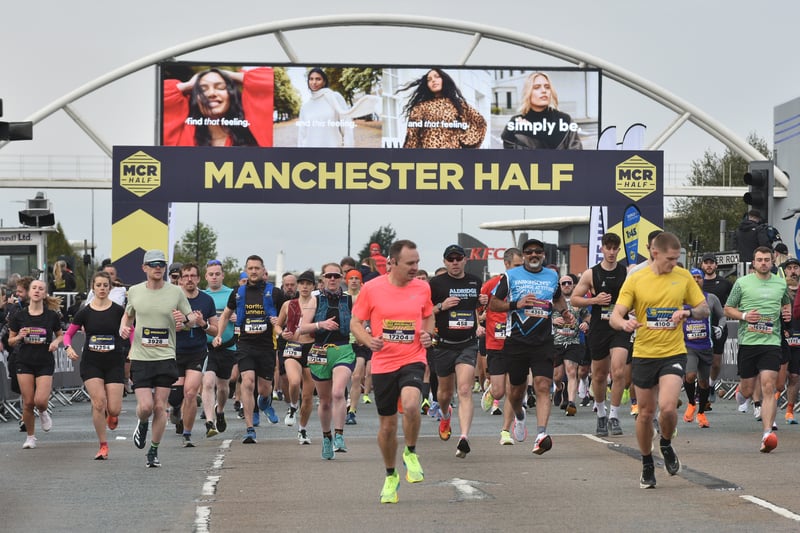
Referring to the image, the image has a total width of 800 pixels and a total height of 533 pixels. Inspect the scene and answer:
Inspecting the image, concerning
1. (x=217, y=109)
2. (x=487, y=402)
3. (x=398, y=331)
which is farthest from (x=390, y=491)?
(x=217, y=109)

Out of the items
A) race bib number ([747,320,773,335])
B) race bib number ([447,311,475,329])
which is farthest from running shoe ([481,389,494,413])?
race bib number ([447,311,475,329])

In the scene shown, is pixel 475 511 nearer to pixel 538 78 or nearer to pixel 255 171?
pixel 255 171

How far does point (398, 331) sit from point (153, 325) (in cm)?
373

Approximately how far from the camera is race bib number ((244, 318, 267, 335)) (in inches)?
674

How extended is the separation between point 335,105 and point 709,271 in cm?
2450

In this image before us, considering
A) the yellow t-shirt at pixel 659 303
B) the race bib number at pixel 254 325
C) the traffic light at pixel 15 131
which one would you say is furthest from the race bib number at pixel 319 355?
the yellow t-shirt at pixel 659 303

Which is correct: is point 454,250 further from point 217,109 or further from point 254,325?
point 217,109

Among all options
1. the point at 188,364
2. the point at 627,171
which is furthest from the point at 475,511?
the point at 627,171

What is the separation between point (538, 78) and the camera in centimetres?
4459

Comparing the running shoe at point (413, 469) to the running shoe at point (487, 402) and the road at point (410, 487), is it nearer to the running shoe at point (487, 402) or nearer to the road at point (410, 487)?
the road at point (410, 487)

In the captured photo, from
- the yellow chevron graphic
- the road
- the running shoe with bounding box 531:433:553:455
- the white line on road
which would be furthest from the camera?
the yellow chevron graphic

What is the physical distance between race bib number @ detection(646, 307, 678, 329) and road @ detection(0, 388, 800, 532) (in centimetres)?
121

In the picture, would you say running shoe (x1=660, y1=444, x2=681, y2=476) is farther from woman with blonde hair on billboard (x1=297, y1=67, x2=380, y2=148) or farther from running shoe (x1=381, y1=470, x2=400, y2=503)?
woman with blonde hair on billboard (x1=297, y1=67, x2=380, y2=148)

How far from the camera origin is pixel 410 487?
39.2 feet
